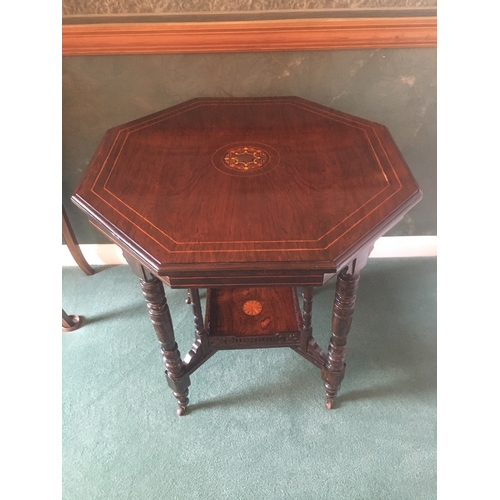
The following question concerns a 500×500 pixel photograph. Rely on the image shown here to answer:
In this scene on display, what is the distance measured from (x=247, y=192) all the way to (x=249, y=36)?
0.55 meters

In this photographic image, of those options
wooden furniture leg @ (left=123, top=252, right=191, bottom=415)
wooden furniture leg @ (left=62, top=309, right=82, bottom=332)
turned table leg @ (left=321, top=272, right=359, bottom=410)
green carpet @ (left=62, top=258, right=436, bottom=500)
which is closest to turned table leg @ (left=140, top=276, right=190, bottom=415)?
wooden furniture leg @ (left=123, top=252, right=191, bottom=415)

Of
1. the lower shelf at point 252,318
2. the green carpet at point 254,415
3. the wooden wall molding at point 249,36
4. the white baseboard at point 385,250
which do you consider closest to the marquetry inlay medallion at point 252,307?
the lower shelf at point 252,318

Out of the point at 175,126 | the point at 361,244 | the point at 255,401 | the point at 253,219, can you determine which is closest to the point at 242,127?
the point at 175,126

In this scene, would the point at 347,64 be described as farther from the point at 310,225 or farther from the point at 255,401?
the point at 255,401

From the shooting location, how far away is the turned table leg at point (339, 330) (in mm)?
948

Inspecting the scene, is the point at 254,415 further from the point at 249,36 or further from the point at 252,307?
the point at 249,36

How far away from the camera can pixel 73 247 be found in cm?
159

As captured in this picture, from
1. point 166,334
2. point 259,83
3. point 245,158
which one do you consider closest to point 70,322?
point 166,334

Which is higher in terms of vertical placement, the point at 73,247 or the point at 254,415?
the point at 73,247

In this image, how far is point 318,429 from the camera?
123 centimetres

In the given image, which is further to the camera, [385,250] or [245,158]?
[385,250]

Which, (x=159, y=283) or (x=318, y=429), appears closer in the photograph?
(x=159, y=283)

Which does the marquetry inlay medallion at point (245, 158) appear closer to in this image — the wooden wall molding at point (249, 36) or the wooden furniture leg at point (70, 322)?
the wooden wall molding at point (249, 36)

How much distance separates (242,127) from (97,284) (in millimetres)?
950
